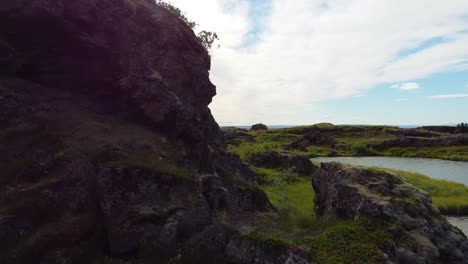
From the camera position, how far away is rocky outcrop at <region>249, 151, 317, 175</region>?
64.0 meters

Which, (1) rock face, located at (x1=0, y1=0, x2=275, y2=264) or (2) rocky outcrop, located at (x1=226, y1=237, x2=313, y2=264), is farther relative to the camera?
(1) rock face, located at (x1=0, y1=0, x2=275, y2=264)

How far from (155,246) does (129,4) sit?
805 inches

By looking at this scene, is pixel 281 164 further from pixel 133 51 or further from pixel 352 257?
pixel 352 257

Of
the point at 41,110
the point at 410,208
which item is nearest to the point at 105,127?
the point at 41,110

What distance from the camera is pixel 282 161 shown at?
68688 millimetres

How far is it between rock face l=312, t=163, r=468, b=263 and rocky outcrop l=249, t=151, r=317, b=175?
3708 cm

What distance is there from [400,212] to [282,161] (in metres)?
47.0

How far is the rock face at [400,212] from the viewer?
1944cm

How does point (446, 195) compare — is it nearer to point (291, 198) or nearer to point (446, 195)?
point (446, 195)

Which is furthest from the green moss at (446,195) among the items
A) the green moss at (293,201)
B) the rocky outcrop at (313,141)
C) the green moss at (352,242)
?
the rocky outcrop at (313,141)

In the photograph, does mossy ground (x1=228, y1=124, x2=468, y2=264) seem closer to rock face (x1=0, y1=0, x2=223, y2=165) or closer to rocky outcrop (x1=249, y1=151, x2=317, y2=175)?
rocky outcrop (x1=249, y1=151, x2=317, y2=175)

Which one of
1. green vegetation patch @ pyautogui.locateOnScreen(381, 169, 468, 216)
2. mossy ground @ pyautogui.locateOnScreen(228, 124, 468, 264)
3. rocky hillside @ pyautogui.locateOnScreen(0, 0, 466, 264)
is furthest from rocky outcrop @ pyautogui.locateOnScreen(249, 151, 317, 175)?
rocky hillside @ pyautogui.locateOnScreen(0, 0, 466, 264)

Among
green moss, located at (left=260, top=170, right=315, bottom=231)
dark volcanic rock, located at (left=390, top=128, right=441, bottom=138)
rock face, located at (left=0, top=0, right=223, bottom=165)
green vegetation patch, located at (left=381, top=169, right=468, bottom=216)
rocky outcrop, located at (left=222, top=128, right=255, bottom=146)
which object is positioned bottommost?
green vegetation patch, located at (left=381, top=169, right=468, bottom=216)

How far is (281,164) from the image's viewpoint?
68.4m
